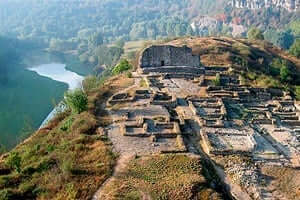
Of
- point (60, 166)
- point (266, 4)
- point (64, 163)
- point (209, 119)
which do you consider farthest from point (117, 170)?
point (266, 4)

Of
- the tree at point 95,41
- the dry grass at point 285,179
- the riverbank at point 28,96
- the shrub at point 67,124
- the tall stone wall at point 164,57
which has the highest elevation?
the tall stone wall at point 164,57

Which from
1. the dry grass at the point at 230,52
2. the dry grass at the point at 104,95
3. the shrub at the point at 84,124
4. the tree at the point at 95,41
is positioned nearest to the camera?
the shrub at the point at 84,124

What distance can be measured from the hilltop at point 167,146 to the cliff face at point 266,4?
11603 cm

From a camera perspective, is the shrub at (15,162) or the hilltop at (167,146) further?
the shrub at (15,162)

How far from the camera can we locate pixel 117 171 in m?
16.1

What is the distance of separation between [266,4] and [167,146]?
468ft

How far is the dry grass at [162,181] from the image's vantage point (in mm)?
14281

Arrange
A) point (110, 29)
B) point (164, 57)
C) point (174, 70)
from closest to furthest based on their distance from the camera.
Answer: point (174, 70), point (164, 57), point (110, 29)

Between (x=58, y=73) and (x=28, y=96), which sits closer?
(x=28, y=96)

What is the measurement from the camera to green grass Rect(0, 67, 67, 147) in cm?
3735

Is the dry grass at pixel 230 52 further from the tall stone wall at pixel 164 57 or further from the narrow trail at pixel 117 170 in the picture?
the narrow trail at pixel 117 170

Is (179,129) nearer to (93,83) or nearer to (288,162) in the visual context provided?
(288,162)

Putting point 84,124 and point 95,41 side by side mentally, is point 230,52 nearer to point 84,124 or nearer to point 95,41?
point 84,124

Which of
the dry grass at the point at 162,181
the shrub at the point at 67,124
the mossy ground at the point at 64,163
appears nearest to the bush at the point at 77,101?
the mossy ground at the point at 64,163
